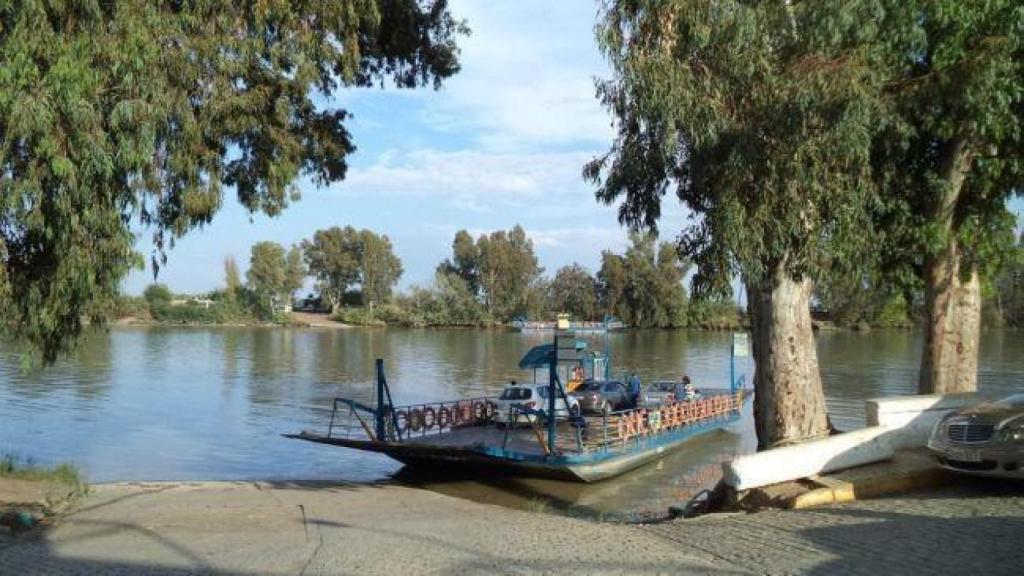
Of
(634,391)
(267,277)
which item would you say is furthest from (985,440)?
(267,277)

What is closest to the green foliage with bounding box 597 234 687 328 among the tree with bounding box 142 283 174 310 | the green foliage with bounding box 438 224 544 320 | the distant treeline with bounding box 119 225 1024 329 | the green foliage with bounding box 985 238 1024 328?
the distant treeline with bounding box 119 225 1024 329

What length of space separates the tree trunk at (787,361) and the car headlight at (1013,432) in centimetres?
314

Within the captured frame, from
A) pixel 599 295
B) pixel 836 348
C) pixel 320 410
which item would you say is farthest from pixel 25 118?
pixel 599 295

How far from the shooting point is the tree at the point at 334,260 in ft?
470

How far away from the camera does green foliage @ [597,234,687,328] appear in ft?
396

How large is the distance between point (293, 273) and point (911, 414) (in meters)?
135

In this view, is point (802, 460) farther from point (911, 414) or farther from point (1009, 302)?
point (1009, 302)

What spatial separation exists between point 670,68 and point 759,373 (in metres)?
4.96

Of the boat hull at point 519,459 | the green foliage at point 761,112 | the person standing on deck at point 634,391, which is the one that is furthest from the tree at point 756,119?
the person standing on deck at point 634,391

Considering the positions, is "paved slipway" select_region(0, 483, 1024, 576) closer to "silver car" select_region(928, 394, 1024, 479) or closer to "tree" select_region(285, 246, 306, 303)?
"silver car" select_region(928, 394, 1024, 479)

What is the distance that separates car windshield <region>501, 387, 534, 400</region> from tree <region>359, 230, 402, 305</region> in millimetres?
120451

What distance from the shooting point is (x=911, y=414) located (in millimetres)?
12742

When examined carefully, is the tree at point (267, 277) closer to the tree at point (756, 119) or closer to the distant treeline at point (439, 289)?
the distant treeline at point (439, 289)

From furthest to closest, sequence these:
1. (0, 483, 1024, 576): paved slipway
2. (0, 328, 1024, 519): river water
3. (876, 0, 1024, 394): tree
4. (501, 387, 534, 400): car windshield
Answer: (501, 387, 534, 400): car windshield → (0, 328, 1024, 519): river water → (876, 0, 1024, 394): tree → (0, 483, 1024, 576): paved slipway
